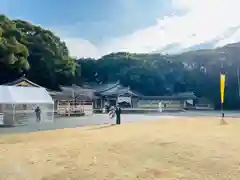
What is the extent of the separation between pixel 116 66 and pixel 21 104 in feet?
129

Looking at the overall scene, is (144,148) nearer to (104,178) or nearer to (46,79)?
(104,178)

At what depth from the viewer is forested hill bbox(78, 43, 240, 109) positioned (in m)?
51.1

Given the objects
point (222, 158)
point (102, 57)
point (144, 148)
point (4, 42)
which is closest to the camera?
point (222, 158)

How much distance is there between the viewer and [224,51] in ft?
176

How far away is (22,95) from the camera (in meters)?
20.8

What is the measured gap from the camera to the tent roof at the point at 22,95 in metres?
19.7

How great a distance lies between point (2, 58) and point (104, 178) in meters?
27.4

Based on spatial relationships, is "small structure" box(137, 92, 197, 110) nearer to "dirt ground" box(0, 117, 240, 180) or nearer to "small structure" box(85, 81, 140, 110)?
"small structure" box(85, 81, 140, 110)

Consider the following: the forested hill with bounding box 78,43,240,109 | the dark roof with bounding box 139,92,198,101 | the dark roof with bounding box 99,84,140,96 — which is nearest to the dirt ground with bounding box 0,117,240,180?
the dark roof with bounding box 99,84,140,96

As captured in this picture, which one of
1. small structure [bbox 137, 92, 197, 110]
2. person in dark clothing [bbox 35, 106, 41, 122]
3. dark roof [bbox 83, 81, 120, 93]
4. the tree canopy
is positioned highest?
the tree canopy

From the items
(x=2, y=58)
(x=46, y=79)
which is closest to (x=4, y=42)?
(x=2, y=58)

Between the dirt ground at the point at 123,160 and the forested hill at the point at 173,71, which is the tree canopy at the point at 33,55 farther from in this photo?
the dirt ground at the point at 123,160

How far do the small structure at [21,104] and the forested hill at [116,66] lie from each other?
10.5 metres

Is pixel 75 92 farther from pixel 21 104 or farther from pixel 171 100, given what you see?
pixel 21 104
